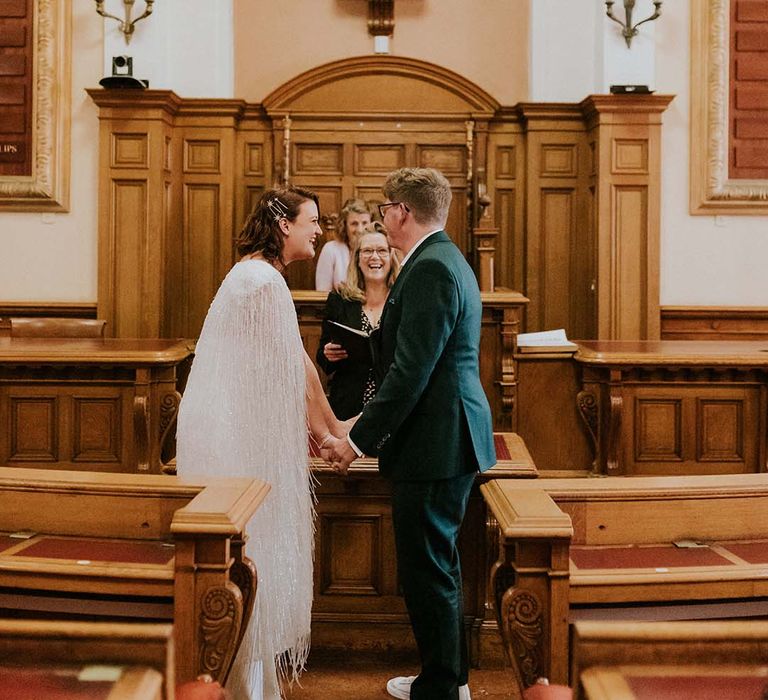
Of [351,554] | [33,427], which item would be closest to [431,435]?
[351,554]

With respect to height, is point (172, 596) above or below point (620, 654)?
below

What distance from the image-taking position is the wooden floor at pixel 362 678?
3.37m

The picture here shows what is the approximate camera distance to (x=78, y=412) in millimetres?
5148

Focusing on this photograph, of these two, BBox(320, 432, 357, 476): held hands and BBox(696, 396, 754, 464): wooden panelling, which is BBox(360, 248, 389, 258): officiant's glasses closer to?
BBox(320, 432, 357, 476): held hands

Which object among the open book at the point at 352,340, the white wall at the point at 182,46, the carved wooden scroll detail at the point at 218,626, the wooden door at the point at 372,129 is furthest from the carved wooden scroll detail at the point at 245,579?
the white wall at the point at 182,46

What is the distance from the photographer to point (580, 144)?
291 inches

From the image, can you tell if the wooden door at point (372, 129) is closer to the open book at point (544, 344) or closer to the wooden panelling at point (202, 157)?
the wooden panelling at point (202, 157)

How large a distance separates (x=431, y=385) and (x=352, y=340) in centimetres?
94

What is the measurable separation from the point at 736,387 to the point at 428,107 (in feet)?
11.1

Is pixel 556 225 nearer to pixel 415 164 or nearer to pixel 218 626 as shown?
pixel 415 164

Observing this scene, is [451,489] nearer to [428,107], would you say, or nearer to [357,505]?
[357,505]

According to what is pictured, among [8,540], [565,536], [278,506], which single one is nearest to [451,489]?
[278,506]

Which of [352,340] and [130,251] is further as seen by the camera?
[130,251]

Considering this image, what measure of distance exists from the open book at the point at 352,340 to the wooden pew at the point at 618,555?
4.56ft
